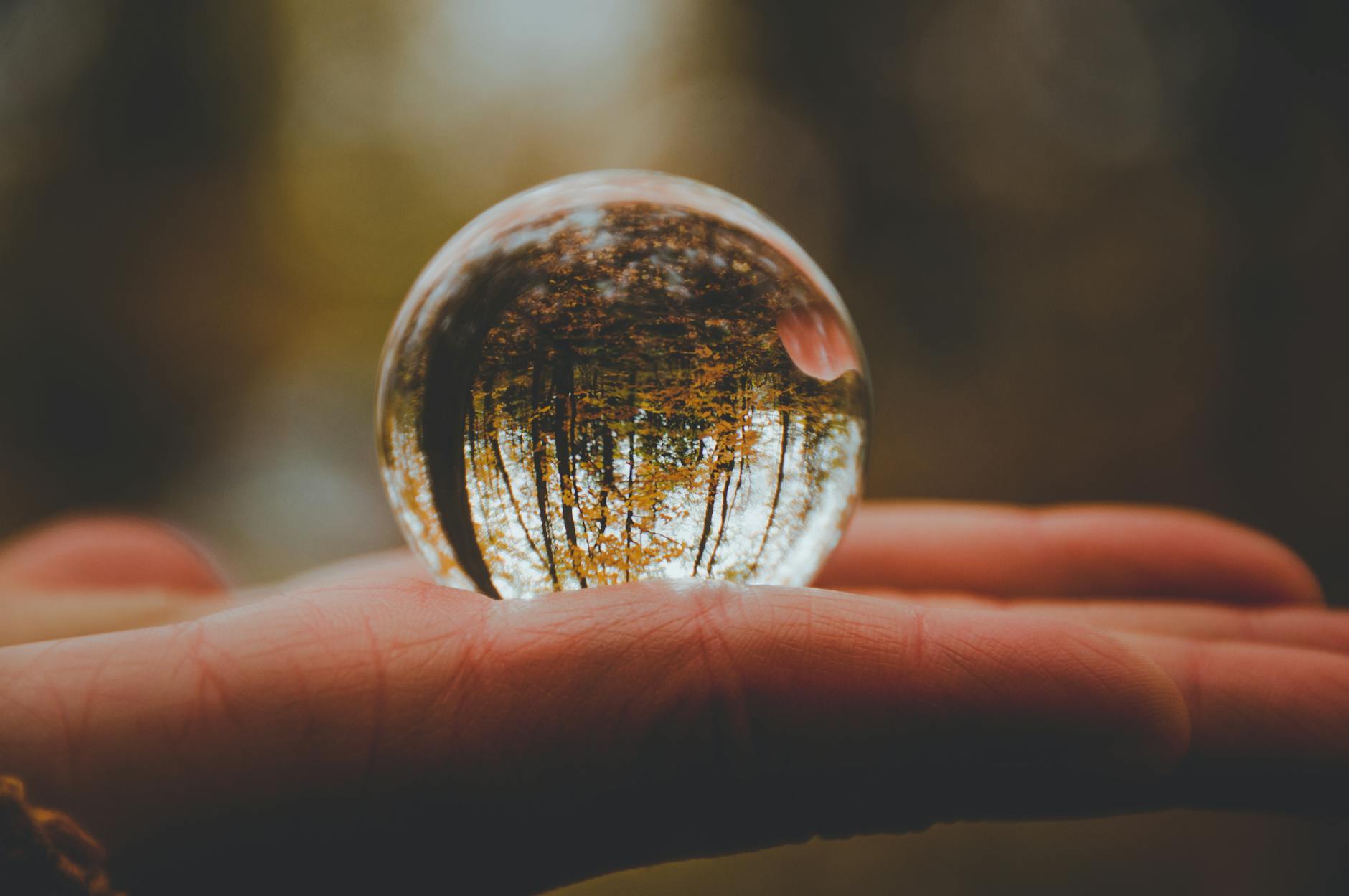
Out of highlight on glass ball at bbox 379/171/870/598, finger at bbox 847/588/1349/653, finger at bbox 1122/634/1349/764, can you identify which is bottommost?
finger at bbox 847/588/1349/653

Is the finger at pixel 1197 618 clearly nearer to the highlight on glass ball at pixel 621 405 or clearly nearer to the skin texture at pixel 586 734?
the skin texture at pixel 586 734

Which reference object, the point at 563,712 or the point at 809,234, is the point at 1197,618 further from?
the point at 809,234

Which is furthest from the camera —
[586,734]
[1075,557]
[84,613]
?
[84,613]

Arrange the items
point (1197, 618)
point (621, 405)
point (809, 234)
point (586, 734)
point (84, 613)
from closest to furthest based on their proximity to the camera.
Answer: point (586, 734) → point (621, 405) → point (1197, 618) → point (84, 613) → point (809, 234)

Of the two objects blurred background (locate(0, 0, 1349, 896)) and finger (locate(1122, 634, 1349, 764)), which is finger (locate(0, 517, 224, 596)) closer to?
blurred background (locate(0, 0, 1349, 896))

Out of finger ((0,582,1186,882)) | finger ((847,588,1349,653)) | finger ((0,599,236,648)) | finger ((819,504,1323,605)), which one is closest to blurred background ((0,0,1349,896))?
finger ((819,504,1323,605))

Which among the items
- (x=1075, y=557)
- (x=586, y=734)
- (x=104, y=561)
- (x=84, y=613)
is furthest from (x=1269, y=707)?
(x=104, y=561)

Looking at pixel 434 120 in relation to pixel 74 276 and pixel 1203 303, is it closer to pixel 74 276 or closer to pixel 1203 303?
pixel 74 276
